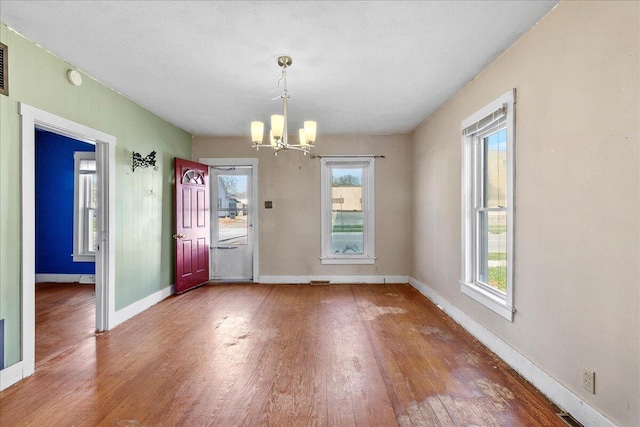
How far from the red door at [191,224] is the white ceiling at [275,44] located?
1.44 meters

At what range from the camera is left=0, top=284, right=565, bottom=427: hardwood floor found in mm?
2098

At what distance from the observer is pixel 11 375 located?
2.47 meters

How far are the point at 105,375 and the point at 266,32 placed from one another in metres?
2.90

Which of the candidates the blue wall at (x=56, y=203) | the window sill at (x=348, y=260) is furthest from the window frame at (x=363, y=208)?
the blue wall at (x=56, y=203)

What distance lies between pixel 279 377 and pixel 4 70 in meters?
3.04

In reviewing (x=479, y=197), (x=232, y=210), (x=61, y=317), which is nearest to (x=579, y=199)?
(x=479, y=197)

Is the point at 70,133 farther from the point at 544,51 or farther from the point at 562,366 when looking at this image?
the point at 562,366

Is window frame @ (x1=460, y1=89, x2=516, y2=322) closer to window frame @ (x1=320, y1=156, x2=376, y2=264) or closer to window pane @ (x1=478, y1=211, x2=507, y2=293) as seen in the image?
window pane @ (x1=478, y1=211, x2=507, y2=293)

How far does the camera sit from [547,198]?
2.34 m

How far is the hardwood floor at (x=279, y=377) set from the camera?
2.10m

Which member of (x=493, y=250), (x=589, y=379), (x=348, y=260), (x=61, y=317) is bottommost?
(x=61, y=317)

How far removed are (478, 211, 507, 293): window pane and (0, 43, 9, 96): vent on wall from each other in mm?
4136

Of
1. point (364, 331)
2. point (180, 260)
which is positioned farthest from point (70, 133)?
point (364, 331)

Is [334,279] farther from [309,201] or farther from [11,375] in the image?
[11,375]
